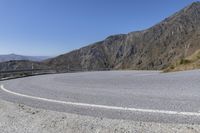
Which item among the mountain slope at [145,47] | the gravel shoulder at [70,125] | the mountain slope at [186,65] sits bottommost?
the gravel shoulder at [70,125]

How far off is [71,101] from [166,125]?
3.98 m

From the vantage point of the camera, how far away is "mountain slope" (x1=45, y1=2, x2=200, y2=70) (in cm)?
9534

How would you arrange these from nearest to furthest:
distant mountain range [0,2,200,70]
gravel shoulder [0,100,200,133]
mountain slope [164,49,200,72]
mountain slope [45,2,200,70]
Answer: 1. gravel shoulder [0,100,200,133]
2. mountain slope [164,49,200,72]
3. distant mountain range [0,2,200,70]
4. mountain slope [45,2,200,70]

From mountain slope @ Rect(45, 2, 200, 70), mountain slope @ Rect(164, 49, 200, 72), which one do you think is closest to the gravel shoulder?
mountain slope @ Rect(164, 49, 200, 72)

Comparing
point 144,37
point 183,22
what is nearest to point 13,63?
point 144,37

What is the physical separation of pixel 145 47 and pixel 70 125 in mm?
106503

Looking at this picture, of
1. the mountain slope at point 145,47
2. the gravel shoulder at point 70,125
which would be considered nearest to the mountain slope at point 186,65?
the gravel shoulder at point 70,125

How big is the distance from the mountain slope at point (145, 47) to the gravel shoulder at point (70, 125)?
82299mm

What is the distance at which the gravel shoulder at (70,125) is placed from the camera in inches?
182

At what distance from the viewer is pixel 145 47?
110 metres

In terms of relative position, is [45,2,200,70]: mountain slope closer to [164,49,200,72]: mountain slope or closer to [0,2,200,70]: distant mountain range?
[0,2,200,70]: distant mountain range

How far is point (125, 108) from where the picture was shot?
6.48m

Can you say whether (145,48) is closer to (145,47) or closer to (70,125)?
(145,47)

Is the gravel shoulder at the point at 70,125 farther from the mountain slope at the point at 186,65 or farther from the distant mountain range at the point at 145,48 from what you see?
the distant mountain range at the point at 145,48
